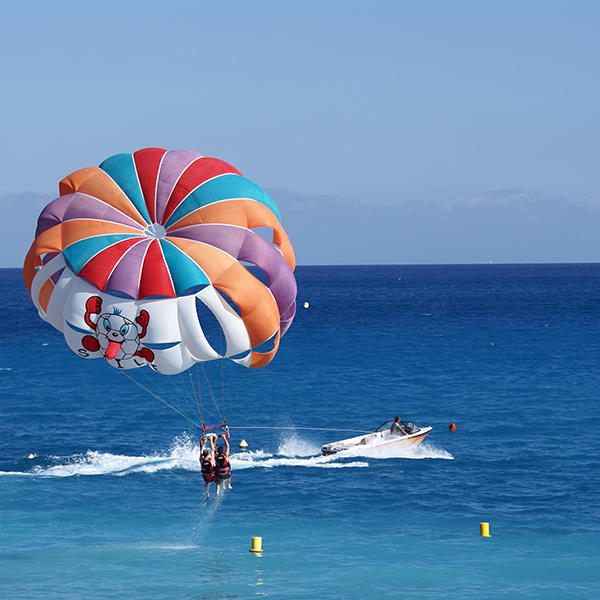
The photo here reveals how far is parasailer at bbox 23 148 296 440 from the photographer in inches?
957

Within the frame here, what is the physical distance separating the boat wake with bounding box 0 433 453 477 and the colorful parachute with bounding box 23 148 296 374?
50.6 feet

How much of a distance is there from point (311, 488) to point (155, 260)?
16021 mm

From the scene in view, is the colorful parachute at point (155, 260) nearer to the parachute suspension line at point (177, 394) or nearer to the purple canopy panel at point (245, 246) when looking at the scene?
the purple canopy panel at point (245, 246)

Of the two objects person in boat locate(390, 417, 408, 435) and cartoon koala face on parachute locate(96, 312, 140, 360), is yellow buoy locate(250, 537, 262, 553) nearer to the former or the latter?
cartoon koala face on parachute locate(96, 312, 140, 360)

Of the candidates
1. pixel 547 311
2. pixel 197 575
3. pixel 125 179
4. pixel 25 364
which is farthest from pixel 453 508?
pixel 547 311

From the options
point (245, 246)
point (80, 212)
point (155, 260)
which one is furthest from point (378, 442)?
point (80, 212)

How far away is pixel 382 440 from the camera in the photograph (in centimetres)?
4325

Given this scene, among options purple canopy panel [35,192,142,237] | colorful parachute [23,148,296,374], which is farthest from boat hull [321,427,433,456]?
purple canopy panel [35,192,142,237]

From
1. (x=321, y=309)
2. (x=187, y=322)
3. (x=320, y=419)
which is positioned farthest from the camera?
(x=321, y=309)

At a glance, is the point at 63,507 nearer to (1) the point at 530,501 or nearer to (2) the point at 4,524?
(2) the point at 4,524

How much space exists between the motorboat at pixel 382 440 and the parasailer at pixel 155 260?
1779cm

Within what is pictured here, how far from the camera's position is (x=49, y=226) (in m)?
25.3

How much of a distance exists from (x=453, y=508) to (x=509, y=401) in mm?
23192

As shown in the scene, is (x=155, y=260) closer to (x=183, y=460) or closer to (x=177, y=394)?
(x=183, y=460)
